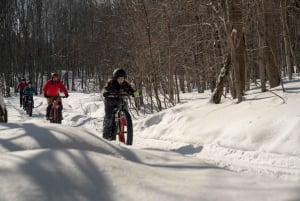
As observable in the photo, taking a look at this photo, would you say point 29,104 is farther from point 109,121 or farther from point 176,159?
point 176,159

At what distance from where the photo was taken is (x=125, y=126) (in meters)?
8.45

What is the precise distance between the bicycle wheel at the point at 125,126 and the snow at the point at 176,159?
0.89 meters

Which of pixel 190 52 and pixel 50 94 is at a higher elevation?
pixel 190 52

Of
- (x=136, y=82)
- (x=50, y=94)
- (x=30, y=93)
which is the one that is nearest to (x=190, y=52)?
(x=136, y=82)

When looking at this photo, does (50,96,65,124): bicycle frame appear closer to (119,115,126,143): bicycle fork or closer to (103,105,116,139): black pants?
(103,105,116,139): black pants

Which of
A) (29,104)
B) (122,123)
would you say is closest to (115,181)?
(122,123)

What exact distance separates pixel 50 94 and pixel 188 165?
8489 millimetres

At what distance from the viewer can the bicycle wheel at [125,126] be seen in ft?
26.7

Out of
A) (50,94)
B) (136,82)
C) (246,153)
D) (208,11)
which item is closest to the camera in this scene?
(246,153)

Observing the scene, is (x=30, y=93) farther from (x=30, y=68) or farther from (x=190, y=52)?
(x=30, y=68)

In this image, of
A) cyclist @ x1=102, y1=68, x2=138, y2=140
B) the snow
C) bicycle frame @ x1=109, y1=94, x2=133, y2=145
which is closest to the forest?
the snow

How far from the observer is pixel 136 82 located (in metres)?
18.5

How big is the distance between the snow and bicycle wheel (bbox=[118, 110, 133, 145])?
2.92ft

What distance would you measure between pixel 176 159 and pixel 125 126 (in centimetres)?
292
